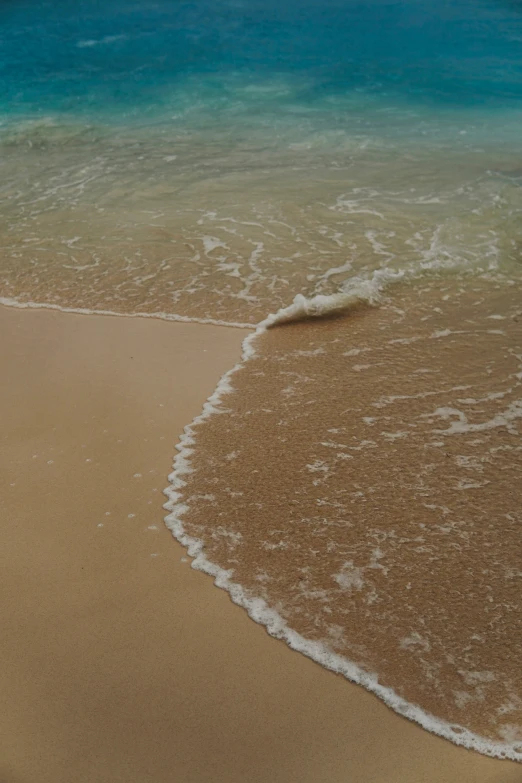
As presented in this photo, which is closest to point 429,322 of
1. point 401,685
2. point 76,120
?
point 401,685

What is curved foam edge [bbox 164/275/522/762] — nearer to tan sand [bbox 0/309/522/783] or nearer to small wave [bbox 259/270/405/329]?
tan sand [bbox 0/309/522/783]

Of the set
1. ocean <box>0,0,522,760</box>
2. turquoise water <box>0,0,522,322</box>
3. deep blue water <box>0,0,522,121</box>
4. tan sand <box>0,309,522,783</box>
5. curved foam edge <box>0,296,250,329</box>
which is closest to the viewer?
tan sand <box>0,309,522,783</box>

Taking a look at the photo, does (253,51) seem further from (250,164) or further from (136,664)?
(136,664)

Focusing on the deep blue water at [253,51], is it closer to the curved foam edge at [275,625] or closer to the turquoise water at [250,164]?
the turquoise water at [250,164]

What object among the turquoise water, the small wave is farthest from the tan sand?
the turquoise water

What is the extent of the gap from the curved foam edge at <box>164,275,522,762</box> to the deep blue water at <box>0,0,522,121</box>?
352 inches

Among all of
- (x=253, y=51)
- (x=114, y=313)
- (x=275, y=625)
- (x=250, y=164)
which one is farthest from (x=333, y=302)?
(x=253, y=51)

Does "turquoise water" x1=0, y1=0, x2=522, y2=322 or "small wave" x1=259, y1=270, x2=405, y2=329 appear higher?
"turquoise water" x1=0, y1=0, x2=522, y2=322

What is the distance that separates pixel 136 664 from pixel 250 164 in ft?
22.3

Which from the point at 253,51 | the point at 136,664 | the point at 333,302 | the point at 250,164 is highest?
the point at 253,51

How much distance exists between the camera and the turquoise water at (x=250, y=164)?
5441 millimetres

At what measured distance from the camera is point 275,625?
2414mm

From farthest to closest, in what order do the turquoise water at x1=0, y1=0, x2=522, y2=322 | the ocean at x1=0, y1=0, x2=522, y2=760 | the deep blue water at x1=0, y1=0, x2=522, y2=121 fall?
1. the deep blue water at x1=0, y1=0, x2=522, y2=121
2. the turquoise water at x1=0, y1=0, x2=522, y2=322
3. the ocean at x1=0, y1=0, x2=522, y2=760

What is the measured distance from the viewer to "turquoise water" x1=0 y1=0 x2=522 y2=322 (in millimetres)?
5441
